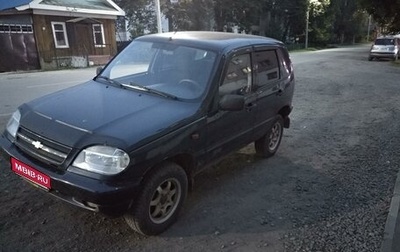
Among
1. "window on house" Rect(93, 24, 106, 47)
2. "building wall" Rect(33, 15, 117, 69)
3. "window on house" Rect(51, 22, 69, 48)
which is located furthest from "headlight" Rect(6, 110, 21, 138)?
"window on house" Rect(93, 24, 106, 47)

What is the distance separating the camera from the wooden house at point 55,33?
20.4 meters

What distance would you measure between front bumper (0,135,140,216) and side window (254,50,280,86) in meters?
2.42

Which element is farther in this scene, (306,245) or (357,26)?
(357,26)

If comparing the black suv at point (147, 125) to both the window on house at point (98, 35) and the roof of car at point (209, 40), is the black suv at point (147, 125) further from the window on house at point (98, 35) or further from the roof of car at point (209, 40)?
the window on house at point (98, 35)

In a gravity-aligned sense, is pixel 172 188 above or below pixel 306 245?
above

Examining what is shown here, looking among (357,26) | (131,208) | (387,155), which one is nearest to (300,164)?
(387,155)

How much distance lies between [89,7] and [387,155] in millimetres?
23261

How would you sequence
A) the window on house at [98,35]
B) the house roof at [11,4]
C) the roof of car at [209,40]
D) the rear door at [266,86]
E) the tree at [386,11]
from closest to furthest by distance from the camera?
the roof of car at [209,40] < the rear door at [266,86] < the house roof at [11,4] < the tree at [386,11] < the window on house at [98,35]

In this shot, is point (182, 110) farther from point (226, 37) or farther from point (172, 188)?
point (226, 37)

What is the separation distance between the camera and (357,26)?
61.4m

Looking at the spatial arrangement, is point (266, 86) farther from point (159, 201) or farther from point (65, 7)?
point (65, 7)

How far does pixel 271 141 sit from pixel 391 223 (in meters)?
2.20

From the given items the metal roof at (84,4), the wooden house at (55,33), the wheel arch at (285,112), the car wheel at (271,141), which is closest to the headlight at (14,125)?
the car wheel at (271,141)

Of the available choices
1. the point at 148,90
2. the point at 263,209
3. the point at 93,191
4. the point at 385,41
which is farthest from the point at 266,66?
the point at 385,41
